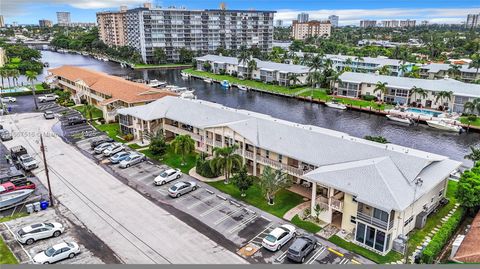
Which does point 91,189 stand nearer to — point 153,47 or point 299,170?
point 299,170

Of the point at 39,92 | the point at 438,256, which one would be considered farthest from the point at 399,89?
the point at 39,92

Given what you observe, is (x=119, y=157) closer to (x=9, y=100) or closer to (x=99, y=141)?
(x=99, y=141)

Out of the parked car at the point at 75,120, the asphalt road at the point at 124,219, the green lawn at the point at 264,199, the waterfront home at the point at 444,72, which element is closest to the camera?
the asphalt road at the point at 124,219

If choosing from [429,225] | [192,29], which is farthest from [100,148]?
[192,29]

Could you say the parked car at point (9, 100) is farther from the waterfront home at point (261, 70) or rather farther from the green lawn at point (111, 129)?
the waterfront home at point (261, 70)

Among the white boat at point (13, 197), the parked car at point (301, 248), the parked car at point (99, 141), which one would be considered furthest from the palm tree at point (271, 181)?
the parked car at point (99, 141)

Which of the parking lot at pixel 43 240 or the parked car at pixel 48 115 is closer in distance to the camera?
the parking lot at pixel 43 240
